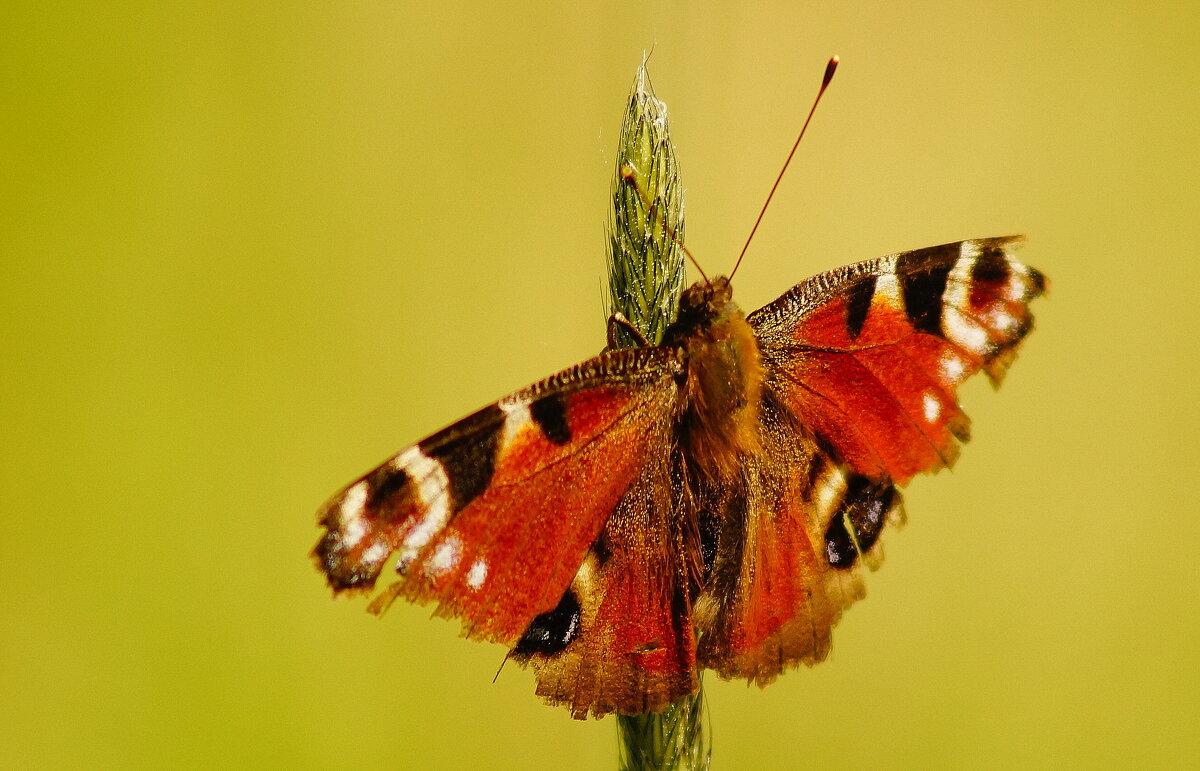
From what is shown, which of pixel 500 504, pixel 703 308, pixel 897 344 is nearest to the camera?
pixel 500 504

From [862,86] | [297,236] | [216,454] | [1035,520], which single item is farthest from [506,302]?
[1035,520]

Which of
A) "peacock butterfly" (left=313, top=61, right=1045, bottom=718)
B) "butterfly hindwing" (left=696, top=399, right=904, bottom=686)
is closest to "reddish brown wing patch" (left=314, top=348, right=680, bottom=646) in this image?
"peacock butterfly" (left=313, top=61, right=1045, bottom=718)

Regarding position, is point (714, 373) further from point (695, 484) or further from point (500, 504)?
point (500, 504)

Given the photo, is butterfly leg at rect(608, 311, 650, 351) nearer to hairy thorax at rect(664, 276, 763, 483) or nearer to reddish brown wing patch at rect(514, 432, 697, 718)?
hairy thorax at rect(664, 276, 763, 483)

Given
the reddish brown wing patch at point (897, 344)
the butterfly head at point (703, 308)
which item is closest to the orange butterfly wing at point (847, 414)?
the reddish brown wing patch at point (897, 344)

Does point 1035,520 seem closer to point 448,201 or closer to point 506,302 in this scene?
point 506,302

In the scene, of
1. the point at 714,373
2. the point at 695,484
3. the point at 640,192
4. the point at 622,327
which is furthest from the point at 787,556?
the point at 640,192

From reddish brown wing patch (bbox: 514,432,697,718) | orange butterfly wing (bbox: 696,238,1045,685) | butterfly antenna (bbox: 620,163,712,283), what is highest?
butterfly antenna (bbox: 620,163,712,283)
